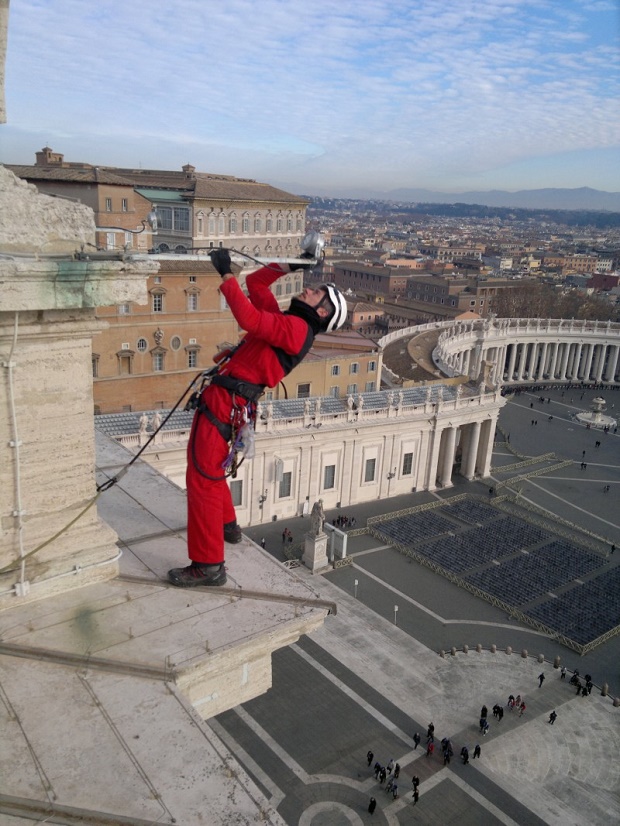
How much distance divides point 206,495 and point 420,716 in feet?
57.9

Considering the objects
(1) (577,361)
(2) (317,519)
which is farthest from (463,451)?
(1) (577,361)

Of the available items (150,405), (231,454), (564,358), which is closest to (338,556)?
(150,405)

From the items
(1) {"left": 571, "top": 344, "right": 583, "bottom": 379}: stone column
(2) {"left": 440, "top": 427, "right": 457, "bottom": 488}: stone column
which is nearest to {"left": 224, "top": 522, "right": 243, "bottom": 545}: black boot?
(2) {"left": 440, "top": 427, "right": 457, "bottom": 488}: stone column

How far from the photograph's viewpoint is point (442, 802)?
1881 centimetres

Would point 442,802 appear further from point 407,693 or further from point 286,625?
point 286,625

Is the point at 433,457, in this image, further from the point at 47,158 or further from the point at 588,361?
the point at 588,361

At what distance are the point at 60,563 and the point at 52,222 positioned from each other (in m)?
3.10

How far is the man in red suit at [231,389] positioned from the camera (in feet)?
23.5

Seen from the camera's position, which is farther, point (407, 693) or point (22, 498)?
point (407, 693)

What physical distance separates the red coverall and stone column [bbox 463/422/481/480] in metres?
38.9

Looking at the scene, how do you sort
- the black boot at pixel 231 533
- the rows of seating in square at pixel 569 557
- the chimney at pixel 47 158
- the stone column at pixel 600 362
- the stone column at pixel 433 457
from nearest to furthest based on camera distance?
the black boot at pixel 231 533, the rows of seating in square at pixel 569 557, the stone column at pixel 433 457, the chimney at pixel 47 158, the stone column at pixel 600 362

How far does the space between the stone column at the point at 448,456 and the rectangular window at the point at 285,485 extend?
1212 cm

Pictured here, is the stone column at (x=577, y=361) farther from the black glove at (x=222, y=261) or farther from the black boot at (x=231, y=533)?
the black glove at (x=222, y=261)

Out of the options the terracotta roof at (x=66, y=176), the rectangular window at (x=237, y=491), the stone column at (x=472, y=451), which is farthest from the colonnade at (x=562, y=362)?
the rectangular window at (x=237, y=491)
